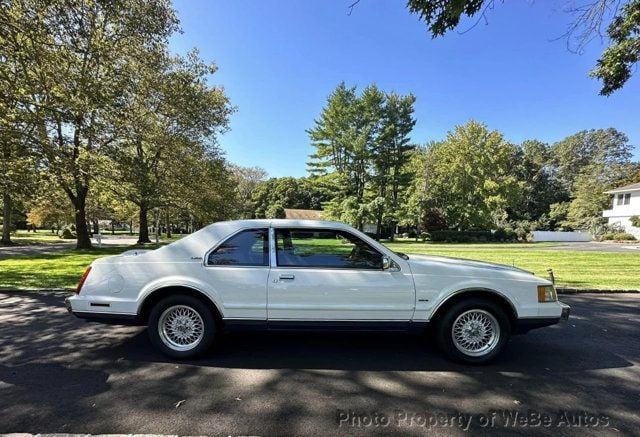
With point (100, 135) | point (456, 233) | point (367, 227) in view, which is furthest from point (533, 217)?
point (100, 135)

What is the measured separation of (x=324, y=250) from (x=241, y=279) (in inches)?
41.0

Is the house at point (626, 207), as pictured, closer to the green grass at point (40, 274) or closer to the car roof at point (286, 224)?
the car roof at point (286, 224)

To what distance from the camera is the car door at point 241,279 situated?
410 cm

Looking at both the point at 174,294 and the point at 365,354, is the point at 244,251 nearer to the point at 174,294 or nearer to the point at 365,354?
the point at 174,294

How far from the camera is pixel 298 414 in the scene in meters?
3.02

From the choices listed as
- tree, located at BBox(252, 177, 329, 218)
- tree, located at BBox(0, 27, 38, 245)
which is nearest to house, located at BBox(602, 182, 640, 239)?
tree, located at BBox(252, 177, 329, 218)

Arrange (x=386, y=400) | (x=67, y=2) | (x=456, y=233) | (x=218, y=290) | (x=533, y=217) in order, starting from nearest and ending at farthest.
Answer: (x=386, y=400)
(x=218, y=290)
(x=67, y=2)
(x=456, y=233)
(x=533, y=217)

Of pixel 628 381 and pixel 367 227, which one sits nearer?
pixel 628 381

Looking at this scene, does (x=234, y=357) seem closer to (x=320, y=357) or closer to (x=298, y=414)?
(x=320, y=357)

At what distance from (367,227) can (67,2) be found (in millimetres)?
39157

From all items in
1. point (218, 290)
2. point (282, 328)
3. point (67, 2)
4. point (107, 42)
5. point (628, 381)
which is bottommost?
point (628, 381)

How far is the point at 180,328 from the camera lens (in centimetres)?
423

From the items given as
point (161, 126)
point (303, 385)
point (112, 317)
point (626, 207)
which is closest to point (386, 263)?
point (303, 385)

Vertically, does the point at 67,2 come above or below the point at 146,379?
above
